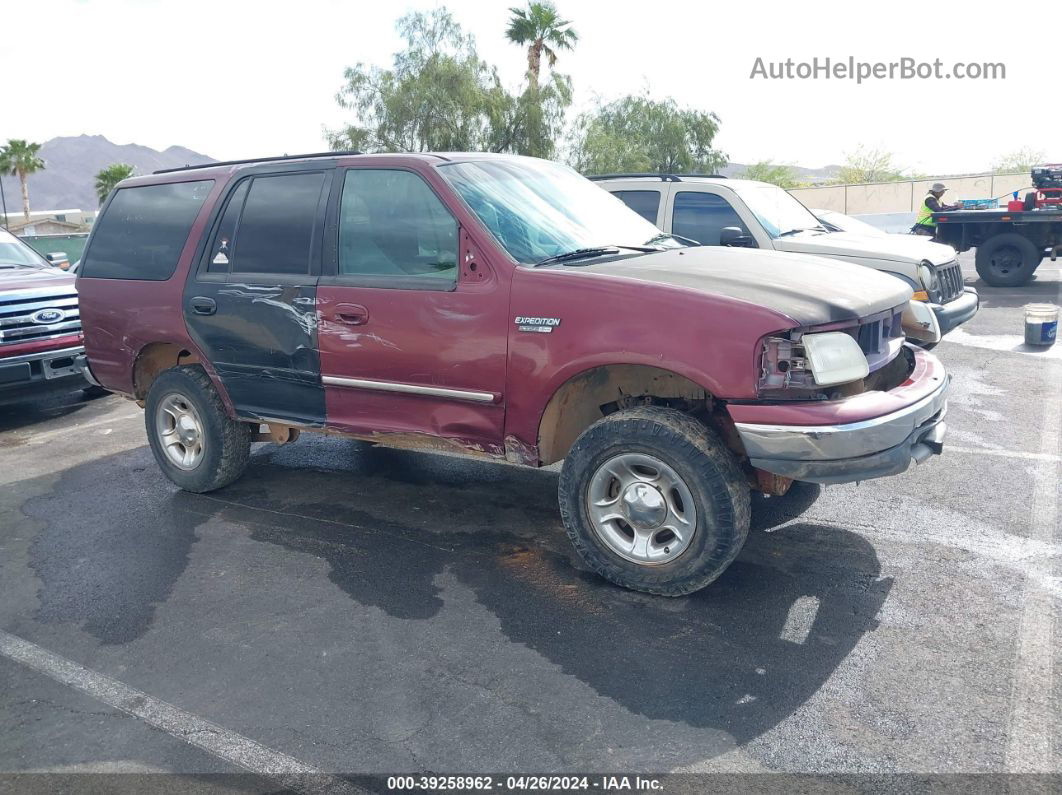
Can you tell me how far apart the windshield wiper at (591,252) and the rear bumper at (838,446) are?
4.11 ft

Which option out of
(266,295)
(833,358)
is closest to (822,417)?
(833,358)

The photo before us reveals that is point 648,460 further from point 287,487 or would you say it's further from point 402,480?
point 287,487

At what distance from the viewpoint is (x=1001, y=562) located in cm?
432

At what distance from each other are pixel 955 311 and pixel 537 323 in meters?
5.85

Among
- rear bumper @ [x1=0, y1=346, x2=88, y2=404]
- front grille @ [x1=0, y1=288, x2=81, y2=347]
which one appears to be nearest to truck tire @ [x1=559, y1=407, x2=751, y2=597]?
front grille @ [x1=0, y1=288, x2=81, y2=347]

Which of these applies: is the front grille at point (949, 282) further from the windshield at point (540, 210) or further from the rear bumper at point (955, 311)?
the windshield at point (540, 210)

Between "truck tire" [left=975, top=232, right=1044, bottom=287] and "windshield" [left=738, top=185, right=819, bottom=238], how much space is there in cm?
641

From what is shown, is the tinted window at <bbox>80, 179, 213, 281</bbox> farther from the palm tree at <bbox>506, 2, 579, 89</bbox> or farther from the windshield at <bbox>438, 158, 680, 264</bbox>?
the palm tree at <bbox>506, 2, 579, 89</bbox>

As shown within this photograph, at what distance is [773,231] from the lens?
873cm

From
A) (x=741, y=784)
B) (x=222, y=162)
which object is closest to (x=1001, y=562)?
(x=741, y=784)

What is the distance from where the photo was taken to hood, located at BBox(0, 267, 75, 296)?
8.19 meters

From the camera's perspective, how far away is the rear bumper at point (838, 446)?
3.65 meters

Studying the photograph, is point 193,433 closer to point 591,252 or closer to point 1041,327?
point 591,252

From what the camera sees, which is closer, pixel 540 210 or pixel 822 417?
pixel 822 417
